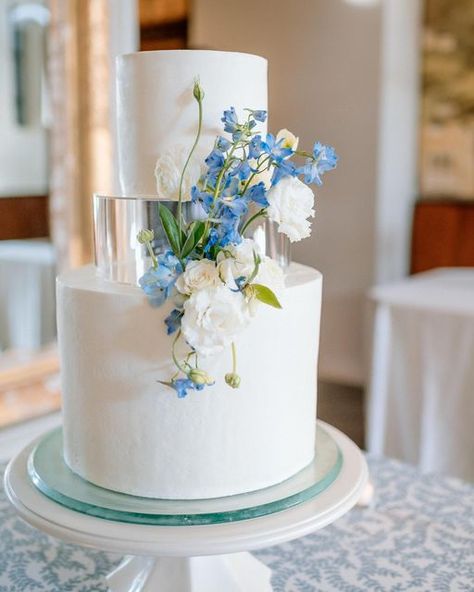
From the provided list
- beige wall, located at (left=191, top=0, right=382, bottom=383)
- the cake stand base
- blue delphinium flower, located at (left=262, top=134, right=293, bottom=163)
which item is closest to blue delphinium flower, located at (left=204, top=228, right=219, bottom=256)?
blue delphinium flower, located at (left=262, top=134, right=293, bottom=163)

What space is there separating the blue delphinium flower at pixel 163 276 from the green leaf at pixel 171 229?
2cm

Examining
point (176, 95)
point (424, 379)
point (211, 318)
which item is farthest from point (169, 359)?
point (424, 379)

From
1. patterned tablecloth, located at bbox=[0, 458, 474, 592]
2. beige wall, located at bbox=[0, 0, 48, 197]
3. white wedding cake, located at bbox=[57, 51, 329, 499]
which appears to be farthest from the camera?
beige wall, located at bbox=[0, 0, 48, 197]

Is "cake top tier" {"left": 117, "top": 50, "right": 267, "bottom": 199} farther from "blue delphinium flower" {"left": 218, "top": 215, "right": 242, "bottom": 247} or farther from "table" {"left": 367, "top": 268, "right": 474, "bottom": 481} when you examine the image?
"table" {"left": 367, "top": 268, "right": 474, "bottom": 481}

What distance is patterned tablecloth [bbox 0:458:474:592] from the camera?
3.42 ft

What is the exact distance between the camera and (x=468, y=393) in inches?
99.6

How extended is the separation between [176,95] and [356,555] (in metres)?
0.74

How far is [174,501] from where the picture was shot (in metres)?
0.87

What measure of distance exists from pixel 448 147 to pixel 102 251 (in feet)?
11.1

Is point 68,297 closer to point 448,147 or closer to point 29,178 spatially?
point 29,178

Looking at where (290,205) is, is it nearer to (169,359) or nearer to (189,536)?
(169,359)

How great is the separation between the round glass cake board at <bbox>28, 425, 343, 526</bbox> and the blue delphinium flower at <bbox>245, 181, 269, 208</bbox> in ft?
1.17

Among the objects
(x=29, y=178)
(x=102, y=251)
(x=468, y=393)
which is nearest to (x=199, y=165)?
(x=102, y=251)

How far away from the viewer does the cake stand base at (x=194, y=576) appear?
2.99ft
